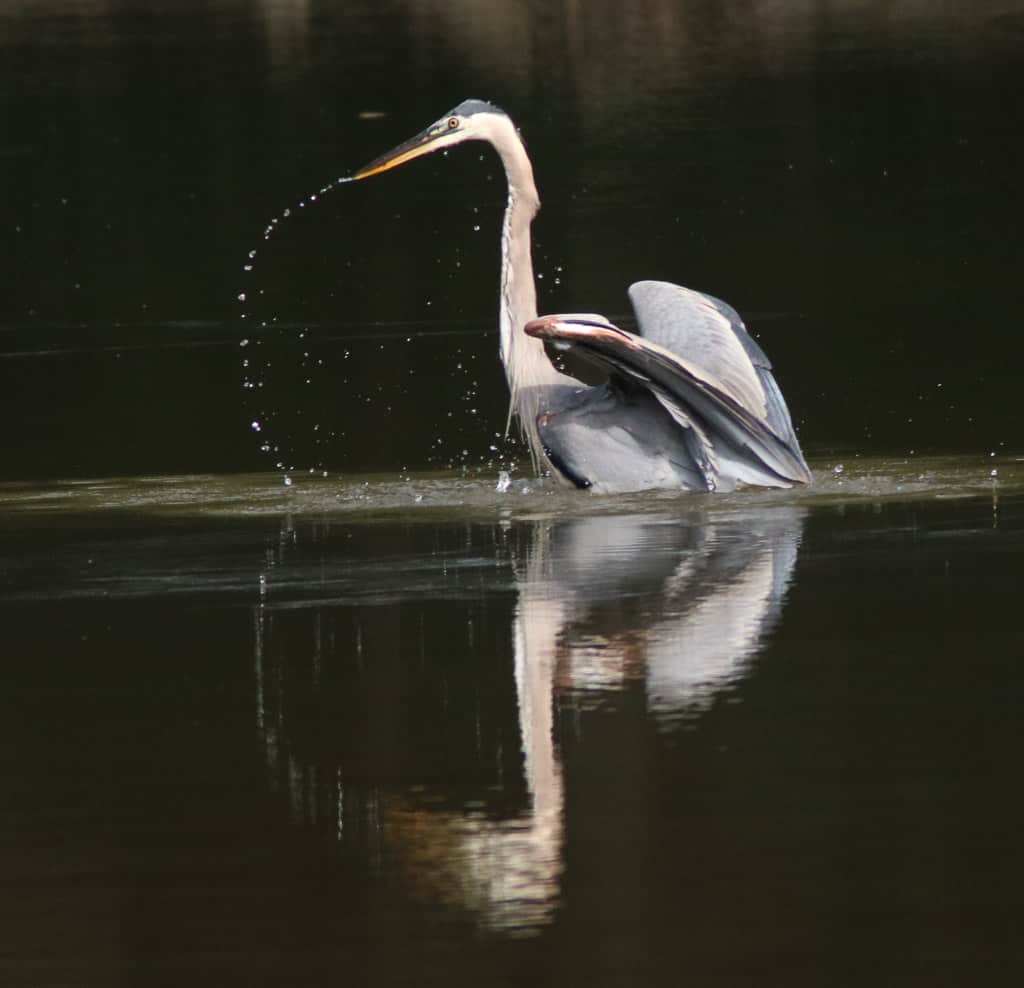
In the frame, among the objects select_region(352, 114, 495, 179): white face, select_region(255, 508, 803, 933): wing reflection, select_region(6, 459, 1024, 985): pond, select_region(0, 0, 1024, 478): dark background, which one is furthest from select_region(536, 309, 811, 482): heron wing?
select_region(352, 114, 495, 179): white face

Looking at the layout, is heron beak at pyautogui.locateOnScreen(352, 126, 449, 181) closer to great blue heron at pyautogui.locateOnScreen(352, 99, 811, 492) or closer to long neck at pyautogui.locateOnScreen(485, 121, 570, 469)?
long neck at pyautogui.locateOnScreen(485, 121, 570, 469)

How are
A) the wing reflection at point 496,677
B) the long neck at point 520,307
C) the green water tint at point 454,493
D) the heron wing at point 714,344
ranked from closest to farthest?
1. the wing reflection at point 496,677
2. the green water tint at point 454,493
3. the heron wing at point 714,344
4. the long neck at point 520,307

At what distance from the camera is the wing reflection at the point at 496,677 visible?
6.59 metres

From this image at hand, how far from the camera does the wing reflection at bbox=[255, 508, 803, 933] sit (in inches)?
259

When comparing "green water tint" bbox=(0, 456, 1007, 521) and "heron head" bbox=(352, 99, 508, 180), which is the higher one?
"heron head" bbox=(352, 99, 508, 180)

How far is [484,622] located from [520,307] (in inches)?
167

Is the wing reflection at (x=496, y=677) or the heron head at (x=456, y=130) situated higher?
the heron head at (x=456, y=130)

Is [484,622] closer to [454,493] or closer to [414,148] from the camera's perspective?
[454,493]

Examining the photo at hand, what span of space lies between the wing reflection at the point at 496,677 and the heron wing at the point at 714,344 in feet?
3.04

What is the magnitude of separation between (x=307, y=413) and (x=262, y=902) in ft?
30.4

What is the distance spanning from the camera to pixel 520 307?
13164 millimetres

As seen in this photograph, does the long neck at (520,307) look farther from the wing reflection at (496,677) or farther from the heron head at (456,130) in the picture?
the wing reflection at (496,677)

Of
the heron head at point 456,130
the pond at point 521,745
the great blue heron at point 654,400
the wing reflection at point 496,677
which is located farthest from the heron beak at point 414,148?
the wing reflection at point 496,677

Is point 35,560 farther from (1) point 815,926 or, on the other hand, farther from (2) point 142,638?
(1) point 815,926
